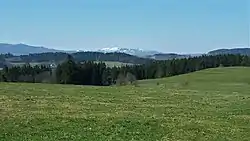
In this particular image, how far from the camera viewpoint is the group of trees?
4734 inches

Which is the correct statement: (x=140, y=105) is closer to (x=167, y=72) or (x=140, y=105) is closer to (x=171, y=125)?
(x=171, y=125)

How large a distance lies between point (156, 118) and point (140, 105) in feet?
24.9

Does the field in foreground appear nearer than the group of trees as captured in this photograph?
Yes

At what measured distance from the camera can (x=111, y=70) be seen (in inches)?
5851

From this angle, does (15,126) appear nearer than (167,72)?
Yes

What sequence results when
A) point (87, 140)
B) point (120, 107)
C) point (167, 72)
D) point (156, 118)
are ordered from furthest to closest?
point (167, 72), point (120, 107), point (156, 118), point (87, 140)

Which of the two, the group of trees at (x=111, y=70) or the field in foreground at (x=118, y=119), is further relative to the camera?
the group of trees at (x=111, y=70)

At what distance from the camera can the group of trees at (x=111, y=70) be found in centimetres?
12025

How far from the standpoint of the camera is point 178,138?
21.6m

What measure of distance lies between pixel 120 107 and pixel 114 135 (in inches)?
416

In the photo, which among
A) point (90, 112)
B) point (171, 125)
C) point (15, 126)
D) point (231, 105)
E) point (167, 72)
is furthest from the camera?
point (167, 72)

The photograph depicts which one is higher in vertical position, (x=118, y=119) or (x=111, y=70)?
(x=118, y=119)

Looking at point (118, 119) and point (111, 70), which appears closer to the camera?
point (118, 119)

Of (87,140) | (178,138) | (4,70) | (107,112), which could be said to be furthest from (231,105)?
(4,70)
